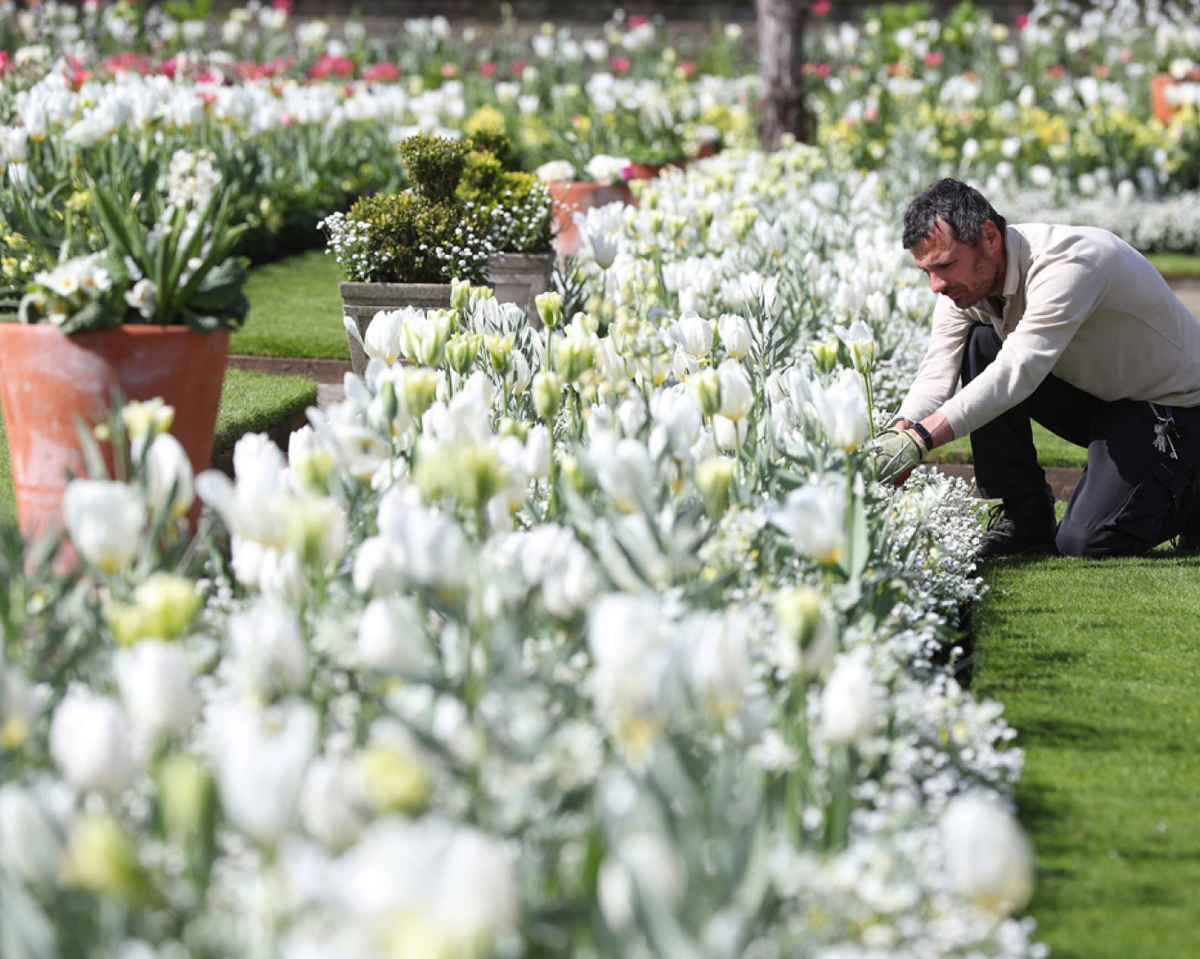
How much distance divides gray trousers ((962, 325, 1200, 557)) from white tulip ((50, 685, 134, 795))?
11.5 ft

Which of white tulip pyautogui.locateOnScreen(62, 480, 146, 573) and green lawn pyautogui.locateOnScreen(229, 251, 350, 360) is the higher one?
white tulip pyautogui.locateOnScreen(62, 480, 146, 573)

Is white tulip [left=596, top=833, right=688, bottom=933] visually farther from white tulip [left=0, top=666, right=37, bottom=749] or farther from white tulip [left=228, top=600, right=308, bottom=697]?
white tulip [left=0, top=666, right=37, bottom=749]

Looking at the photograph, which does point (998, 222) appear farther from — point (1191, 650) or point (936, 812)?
point (936, 812)

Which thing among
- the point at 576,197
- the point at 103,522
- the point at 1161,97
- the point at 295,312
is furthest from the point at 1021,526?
the point at 1161,97

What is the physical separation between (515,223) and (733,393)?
3373mm

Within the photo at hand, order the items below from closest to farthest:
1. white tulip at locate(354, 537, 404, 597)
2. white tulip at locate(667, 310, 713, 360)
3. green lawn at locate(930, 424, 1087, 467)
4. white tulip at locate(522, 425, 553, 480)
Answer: white tulip at locate(354, 537, 404, 597) < white tulip at locate(522, 425, 553, 480) < white tulip at locate(667, 310, 713, 360) < green lawn at locate(930, 424, 1087, 467)

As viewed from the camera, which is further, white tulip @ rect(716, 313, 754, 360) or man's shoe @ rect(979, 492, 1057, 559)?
man's shoe @ rect(979, 492, 1057, 559)

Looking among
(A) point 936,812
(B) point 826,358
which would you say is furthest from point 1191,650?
(A) point 936,812

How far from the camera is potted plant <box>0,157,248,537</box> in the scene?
316 centimetres

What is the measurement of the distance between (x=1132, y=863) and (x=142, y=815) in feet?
5.62

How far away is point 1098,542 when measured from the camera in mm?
4676

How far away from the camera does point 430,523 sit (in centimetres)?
202

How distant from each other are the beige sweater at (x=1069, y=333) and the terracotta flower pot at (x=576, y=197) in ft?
12.7

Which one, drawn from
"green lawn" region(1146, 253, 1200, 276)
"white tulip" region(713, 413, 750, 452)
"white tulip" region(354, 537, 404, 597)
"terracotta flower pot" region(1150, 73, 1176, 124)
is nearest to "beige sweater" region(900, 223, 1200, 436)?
"white tulip" region(713, 413, 750, 452)
